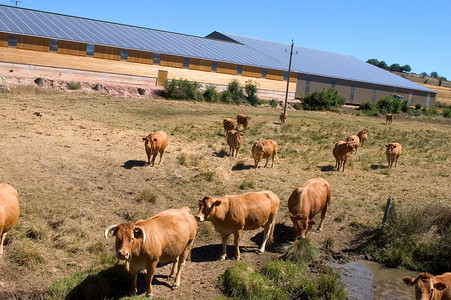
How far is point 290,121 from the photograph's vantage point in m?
42.6

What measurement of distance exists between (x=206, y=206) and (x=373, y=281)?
5071mm

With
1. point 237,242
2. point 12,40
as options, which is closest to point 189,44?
point 12,40

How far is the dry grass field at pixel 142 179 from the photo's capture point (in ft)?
43.4

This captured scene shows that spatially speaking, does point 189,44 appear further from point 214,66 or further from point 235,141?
point 235,141

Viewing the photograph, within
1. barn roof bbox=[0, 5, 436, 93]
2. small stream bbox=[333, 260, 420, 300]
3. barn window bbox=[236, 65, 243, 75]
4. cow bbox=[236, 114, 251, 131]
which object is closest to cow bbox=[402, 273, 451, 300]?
small stream bbox=[333, 260, 420, 300]

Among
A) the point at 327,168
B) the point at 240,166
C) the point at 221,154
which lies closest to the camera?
the point at 240,166

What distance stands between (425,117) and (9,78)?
157ft

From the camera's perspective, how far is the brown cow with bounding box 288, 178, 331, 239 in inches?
602

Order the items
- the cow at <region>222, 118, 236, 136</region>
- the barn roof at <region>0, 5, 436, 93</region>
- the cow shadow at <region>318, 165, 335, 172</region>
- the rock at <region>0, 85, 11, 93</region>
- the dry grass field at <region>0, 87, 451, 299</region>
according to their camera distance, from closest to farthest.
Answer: the dry grass field at <region>0, 87, 451, 299</region>, the cow shadow at <region>318, 165, 335, 172</region>, the cow at <region>222, 118, 236, 136</region>, the rock at <region>0, 85, 11, 93</region>, the barn roof at <region>0, 5, 436, 93</region>

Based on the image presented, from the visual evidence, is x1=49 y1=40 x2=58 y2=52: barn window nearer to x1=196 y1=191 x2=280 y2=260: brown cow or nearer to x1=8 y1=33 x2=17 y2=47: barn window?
x1=8 y1=33 x2=17 y2=47: barn window

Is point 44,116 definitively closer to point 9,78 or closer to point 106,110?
point 106,110

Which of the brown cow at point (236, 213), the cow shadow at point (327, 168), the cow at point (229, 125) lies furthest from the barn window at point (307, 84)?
the brown cow at point (236, 213)

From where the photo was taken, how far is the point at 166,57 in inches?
2124

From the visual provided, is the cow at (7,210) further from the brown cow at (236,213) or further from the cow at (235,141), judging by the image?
the cow at (235,141)
